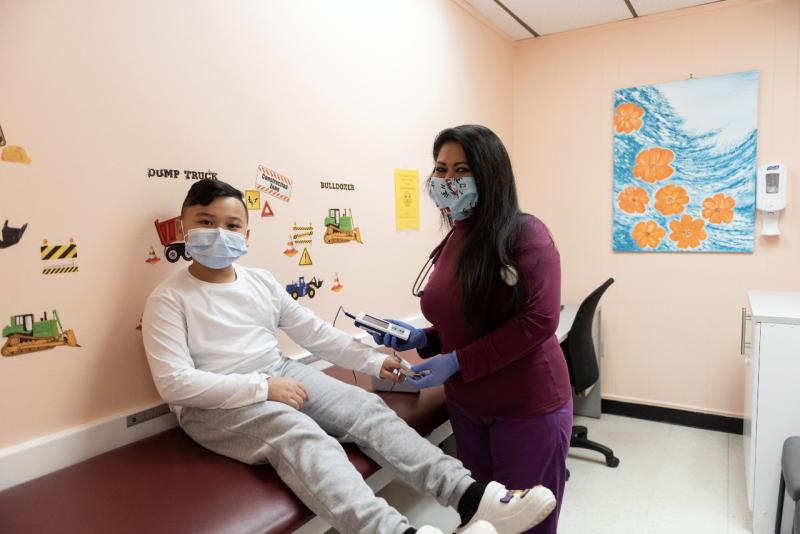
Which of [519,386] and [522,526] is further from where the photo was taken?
[519,386]

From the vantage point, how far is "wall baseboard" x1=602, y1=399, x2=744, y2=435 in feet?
10.5

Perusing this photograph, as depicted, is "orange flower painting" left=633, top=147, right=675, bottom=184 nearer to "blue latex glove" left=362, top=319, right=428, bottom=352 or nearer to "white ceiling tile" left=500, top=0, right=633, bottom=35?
"white ceiling tile" left=500, top=0, right=633, bottom=35

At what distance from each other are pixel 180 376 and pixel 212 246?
1.15 ft

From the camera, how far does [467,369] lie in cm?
143

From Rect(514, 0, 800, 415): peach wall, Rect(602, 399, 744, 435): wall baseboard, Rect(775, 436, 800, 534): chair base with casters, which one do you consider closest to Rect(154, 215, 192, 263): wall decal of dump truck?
Rect(775, 436, 800, 534): chair base with casters

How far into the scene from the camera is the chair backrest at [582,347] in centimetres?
272

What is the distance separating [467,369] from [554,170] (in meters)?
2.56

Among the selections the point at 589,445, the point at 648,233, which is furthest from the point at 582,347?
the point at 648,233

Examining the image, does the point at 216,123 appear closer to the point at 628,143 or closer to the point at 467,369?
the point at 467,369

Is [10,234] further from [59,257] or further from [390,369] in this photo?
[390,369]

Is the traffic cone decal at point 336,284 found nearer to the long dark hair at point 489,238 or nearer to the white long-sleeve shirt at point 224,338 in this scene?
the white long-sleeve shirt at point 224,338

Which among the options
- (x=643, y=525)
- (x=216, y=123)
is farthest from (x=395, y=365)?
(x=643, y=525)

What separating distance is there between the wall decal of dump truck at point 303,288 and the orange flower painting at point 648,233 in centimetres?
222

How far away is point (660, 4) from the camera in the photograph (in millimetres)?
3078
